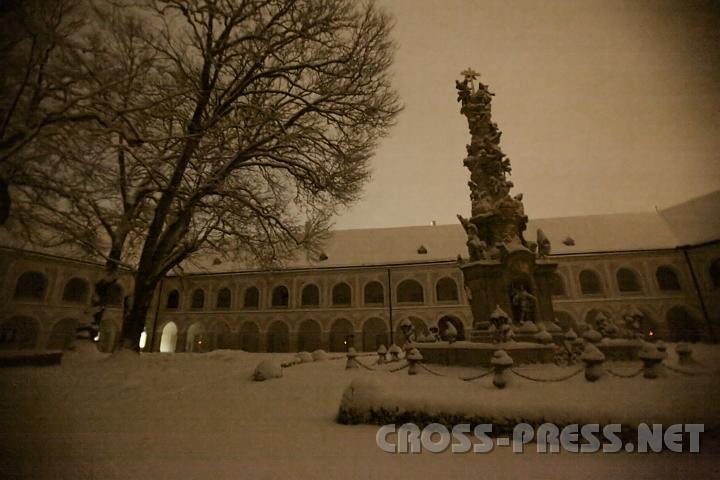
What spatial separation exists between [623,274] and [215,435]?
2821 centimetres

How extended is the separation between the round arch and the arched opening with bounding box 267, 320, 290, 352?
6.16m

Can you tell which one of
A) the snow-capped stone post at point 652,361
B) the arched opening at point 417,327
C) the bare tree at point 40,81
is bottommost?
the snow-capped stone post at point 652,361

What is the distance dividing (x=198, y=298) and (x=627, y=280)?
33.4 metres

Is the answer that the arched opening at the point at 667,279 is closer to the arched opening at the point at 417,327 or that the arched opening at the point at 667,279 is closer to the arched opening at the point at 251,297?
the arched opening at the point at 417,327

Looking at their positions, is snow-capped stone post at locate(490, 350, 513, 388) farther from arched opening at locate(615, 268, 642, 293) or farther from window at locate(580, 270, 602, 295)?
arched opening at locate(615, 268, 642, 293)

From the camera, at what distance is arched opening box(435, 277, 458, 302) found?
24.4 m

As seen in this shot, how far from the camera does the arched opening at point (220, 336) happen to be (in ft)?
83.0

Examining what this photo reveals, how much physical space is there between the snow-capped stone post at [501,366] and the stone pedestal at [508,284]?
8.69 feet

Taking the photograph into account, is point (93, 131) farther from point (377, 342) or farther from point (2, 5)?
point (377, 342)

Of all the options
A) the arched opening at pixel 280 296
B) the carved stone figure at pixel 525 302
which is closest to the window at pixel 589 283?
the carved stone figure at pixel 525 302

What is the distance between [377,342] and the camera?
24.4m

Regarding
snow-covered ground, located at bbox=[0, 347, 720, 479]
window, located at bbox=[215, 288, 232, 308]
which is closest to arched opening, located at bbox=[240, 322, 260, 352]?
window, located at bbox=[215, 288, 232, 308]

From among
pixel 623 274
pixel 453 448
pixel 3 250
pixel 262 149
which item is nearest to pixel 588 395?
pixel 453 448

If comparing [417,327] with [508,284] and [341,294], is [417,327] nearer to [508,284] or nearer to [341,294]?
[341,294]
